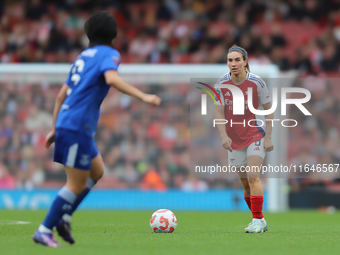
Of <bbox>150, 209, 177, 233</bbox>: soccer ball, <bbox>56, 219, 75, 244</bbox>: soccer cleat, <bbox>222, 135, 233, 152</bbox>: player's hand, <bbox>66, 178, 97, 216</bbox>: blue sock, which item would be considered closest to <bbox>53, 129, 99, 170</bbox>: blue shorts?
<bbox>66, 178, 97, 216</bbox>: blue sock

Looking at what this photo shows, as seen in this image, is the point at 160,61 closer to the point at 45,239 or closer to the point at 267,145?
the point at 267,145

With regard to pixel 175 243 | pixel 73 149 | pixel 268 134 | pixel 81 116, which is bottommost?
pixel 175 243

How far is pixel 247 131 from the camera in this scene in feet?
23.6

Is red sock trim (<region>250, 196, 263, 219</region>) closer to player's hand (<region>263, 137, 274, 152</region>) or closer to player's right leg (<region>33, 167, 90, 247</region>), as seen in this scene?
player's hand (<region>263, 137, 274, 152</region>)

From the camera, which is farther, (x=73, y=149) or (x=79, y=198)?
(x=79, y=198)

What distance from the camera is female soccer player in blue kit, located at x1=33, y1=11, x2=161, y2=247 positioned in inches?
195

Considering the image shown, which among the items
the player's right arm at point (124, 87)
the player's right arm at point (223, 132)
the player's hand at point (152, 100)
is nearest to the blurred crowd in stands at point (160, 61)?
the player's right arm at point (223, 132)

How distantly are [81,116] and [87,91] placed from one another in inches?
9.0

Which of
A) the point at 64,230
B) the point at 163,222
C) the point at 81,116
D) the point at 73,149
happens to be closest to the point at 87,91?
the point at 81,116

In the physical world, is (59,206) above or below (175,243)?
above

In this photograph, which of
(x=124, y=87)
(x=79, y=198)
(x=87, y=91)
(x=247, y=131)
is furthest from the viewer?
(x=247, y=131)

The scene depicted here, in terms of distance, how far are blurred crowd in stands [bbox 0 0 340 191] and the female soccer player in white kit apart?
7.58 m

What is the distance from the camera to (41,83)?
1524cm

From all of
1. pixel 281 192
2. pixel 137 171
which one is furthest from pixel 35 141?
pixel 281 192
